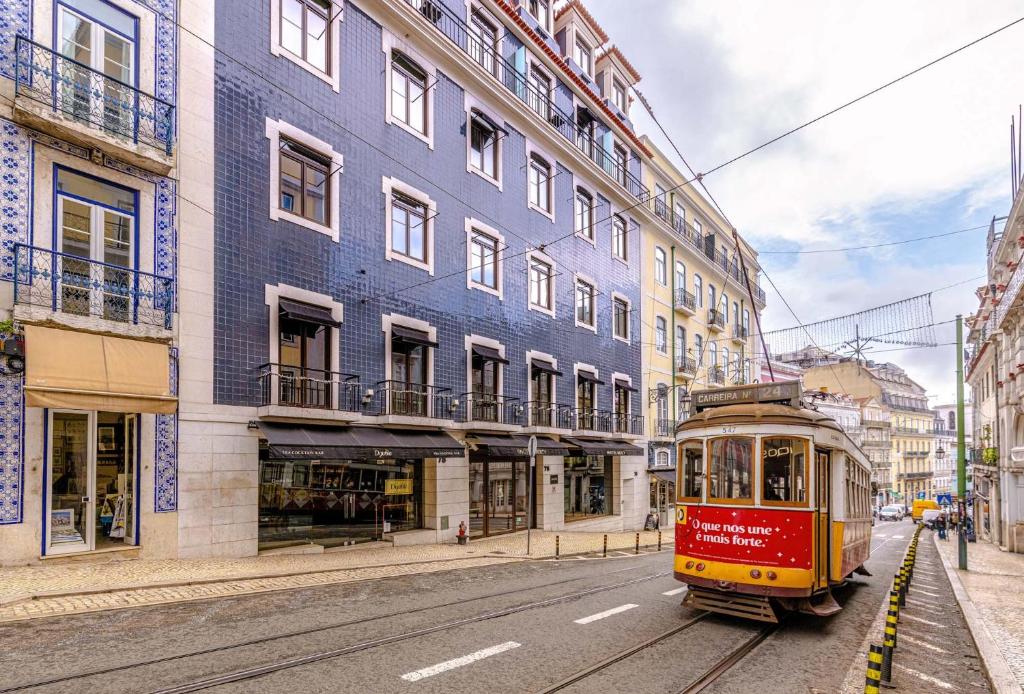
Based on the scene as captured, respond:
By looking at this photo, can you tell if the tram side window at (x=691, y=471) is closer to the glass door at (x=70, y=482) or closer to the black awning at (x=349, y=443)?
the black awning at (x=349, y=443)

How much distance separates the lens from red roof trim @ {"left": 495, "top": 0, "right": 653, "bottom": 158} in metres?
24.2

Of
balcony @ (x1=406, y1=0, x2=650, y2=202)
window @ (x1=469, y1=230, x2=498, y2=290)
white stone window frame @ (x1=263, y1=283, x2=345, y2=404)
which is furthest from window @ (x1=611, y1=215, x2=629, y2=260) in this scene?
white stone window frame @ (x1=263, y1=283, x2=345, y2=404)

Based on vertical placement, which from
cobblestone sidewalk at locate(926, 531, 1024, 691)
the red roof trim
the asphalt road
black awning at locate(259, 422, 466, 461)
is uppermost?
the red roof trim

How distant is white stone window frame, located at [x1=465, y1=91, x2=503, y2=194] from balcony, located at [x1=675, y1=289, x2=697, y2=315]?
15.0 metres

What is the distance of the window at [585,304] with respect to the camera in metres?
28.1

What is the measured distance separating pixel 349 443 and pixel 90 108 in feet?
28.3

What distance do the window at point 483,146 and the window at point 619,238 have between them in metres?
8.96

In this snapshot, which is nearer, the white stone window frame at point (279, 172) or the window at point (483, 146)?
the white stone window frame at point (279, 172)

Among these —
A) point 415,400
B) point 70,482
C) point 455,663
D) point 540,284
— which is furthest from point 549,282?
point 455,663

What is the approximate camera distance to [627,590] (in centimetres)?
1248

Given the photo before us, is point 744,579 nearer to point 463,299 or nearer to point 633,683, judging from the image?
point 633,683

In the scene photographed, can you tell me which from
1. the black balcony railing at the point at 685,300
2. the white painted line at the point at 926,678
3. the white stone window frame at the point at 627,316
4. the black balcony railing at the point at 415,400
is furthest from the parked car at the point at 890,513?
the white painted line at the point at 926,678

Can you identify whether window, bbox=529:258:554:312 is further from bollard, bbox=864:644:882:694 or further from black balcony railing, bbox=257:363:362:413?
bollard, bbox=864:644:882:694

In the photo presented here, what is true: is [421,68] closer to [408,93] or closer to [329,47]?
[408,93]
